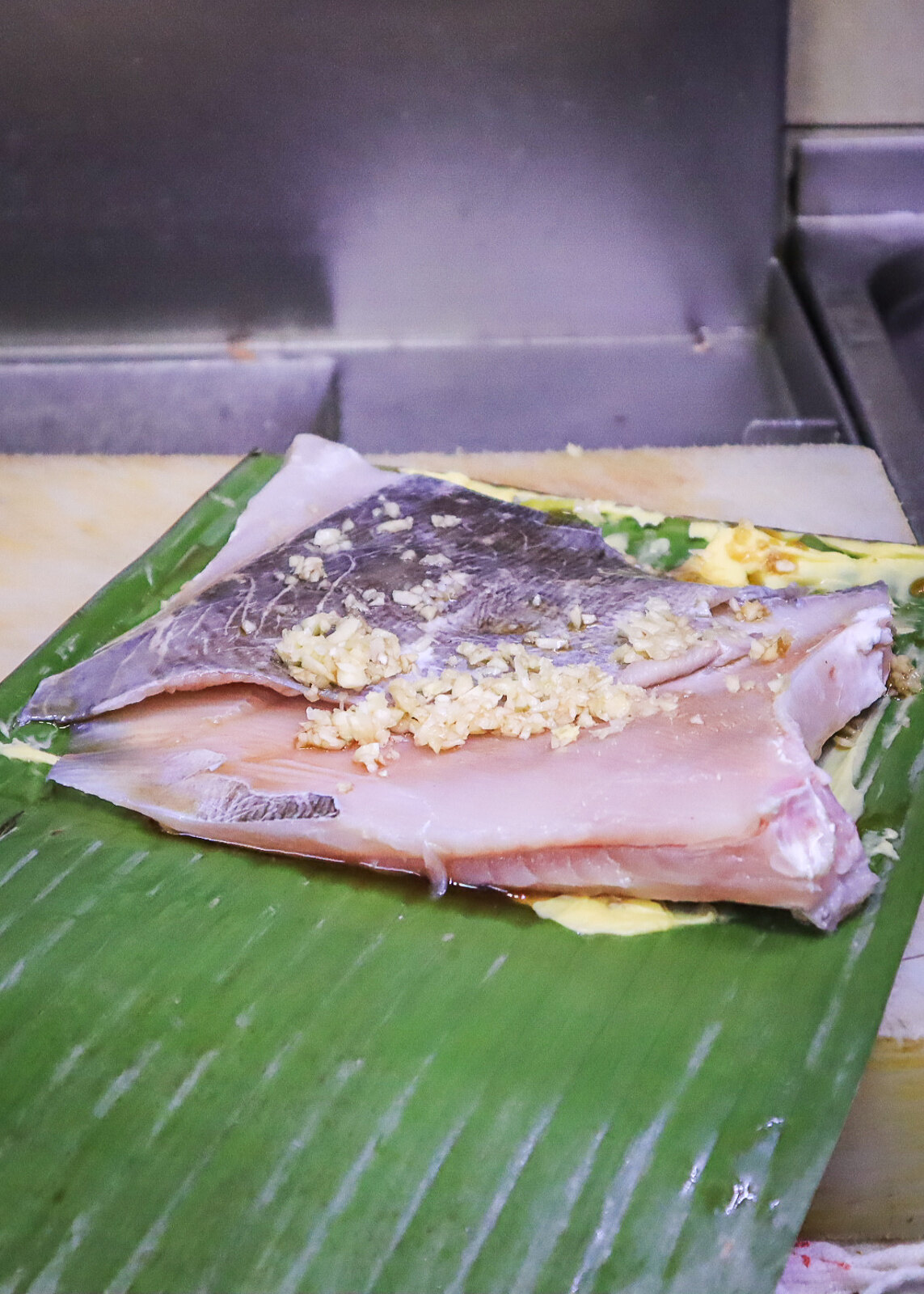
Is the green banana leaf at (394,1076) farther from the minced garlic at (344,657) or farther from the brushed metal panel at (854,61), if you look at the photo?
the brushed metal panel at (854,61)

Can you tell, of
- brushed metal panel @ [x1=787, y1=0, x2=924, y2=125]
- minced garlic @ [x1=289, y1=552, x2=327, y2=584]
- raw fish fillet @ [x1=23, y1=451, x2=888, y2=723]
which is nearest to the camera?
raw fish fillet @ [x1=23, y1=451, x2=888, y2=723]

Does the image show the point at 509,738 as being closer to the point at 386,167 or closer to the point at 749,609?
the point at 749,609

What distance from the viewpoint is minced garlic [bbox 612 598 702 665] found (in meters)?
1.54

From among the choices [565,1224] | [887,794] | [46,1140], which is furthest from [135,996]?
[887,794]

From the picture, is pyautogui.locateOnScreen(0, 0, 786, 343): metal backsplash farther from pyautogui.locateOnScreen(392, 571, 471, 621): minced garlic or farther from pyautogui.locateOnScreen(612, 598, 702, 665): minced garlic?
pyautogui.locateOnScreen(612, 598, 702, 665): minced garlic

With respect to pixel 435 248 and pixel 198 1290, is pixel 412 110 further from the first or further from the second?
pixel 198 1290

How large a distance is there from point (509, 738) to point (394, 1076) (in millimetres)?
471

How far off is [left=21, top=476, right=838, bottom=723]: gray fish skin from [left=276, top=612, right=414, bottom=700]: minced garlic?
0.02 meters

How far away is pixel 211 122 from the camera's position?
291cm

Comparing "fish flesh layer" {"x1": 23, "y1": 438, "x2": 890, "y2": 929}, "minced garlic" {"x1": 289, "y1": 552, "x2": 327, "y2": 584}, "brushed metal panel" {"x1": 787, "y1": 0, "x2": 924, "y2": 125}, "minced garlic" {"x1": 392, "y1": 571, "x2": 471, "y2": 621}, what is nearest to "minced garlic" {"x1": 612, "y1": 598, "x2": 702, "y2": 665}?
"fish flesh layer" {"x1": 23, "y1": 438, "x2": 890, "y2": 929}

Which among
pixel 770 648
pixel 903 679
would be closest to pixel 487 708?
pixel 770 648

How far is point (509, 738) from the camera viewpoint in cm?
150

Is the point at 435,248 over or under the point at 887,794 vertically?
over

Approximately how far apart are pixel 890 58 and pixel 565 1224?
3195 mm
